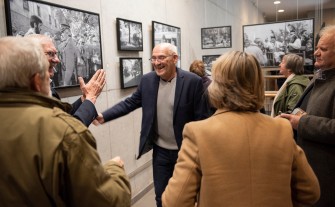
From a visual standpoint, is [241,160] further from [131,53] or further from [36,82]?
[131,53]

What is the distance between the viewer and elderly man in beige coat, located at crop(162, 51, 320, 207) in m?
1.27

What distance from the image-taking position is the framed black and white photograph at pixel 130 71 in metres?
3.52

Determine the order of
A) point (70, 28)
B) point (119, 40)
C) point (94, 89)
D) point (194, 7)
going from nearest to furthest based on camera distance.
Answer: point (94, 89)
point (70, 28)
point (119, 40)
point (194, 7)

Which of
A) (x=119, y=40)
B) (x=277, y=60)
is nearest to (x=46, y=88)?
(x=119, y=40)

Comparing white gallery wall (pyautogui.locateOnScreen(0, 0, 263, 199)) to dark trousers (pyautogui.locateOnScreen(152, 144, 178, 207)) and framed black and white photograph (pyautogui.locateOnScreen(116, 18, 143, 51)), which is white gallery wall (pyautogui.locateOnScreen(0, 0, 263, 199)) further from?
dark trousers (pyautogui.locateOnScreen(152, 144, 178, 207))

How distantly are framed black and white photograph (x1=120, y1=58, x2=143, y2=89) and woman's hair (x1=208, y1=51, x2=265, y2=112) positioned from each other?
90.1 inches

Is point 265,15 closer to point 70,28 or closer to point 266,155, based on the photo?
point 70,28

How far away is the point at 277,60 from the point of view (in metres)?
5.33

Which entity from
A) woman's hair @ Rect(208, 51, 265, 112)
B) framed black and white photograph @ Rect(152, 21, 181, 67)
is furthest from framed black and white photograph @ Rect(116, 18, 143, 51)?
woman's hair @ Rect(208, 51, 265, 112)

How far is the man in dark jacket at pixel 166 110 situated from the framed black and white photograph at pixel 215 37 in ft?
10.7

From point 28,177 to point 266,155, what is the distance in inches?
35.9

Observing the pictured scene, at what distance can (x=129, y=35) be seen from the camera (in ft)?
11.8

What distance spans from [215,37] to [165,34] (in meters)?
1.73

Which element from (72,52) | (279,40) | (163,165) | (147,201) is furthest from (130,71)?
(279,40)
